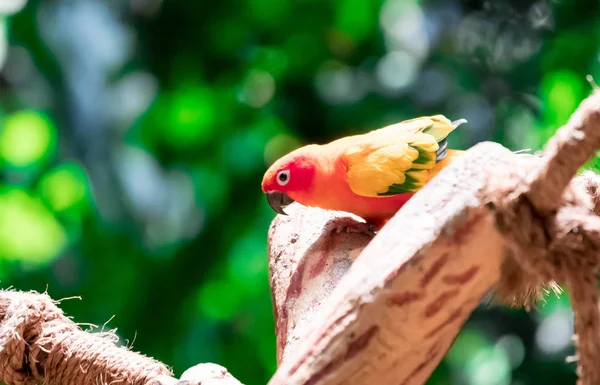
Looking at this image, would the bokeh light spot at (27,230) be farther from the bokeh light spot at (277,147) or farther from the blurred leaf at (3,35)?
the bokeh light spot at (277,147)

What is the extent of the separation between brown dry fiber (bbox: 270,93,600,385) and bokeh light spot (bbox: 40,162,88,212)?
3.44 ft

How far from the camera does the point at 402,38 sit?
4.47ft

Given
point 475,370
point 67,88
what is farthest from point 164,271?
point 475,370

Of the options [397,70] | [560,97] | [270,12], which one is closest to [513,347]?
[560,97]

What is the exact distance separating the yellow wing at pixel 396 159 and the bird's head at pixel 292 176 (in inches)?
1.9

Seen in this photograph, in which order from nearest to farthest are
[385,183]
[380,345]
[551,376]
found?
[380,345]
[385,183]
[551,376]

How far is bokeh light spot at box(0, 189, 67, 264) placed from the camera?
1.33 meters

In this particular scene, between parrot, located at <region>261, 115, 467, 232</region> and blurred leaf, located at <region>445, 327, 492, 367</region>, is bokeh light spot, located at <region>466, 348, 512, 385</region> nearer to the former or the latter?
blurred leaf, located at <region>445, 327, 492, 367</region>

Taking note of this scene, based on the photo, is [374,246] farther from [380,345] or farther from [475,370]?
[475,370]

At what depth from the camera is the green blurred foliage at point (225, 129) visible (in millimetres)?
1325

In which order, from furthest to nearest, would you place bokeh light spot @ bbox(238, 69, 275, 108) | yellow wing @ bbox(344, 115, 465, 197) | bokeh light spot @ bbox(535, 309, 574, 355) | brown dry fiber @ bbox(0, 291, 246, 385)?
bokeh light spot @ bbox(238, 69, 275, 108) → bokeh light spot @ bbox(535, 309, 574, 355) → yellow wing @ bbox(344, 115, 465, 197) → brown dry fiber @ bbox(0, 291, 246, 385)

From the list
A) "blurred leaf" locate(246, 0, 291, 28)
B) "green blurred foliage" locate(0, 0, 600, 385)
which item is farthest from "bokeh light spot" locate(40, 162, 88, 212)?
"blurred leaf" locate(246, 0, 291, 28)

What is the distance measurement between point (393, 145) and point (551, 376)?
0.79m

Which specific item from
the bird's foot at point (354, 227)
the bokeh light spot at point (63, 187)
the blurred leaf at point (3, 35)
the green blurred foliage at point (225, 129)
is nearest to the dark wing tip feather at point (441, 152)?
the bird's foot at point (354, 227)
